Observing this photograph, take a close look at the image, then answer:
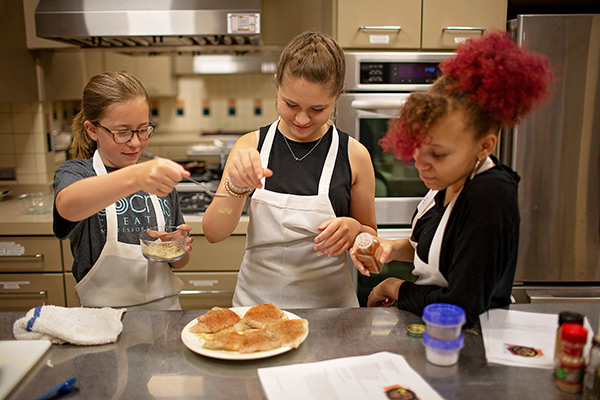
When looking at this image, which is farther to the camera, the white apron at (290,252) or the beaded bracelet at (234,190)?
the white apron at (290,252)

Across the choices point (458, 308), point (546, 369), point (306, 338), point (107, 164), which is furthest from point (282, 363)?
point (107, 164)

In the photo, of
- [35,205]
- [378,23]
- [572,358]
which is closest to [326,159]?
[572,358]

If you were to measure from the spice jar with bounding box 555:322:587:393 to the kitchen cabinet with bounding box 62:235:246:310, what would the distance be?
174 cm

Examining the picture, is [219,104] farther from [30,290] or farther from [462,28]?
[462,28]

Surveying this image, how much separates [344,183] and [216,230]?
0.38 metres

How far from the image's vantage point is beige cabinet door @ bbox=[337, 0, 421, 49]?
7.24 feet

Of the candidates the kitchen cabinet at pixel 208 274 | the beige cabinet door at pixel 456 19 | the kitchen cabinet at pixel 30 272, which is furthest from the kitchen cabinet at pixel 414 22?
the kitchen cabinet at pixel 30 272

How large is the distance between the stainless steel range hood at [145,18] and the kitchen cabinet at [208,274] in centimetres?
96

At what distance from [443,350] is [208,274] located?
1714mm

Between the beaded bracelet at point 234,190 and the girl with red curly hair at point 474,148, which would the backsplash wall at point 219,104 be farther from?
the girl with red curly hair at point 474,148

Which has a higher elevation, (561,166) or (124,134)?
(124,134)

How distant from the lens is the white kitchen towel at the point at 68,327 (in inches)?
41.5

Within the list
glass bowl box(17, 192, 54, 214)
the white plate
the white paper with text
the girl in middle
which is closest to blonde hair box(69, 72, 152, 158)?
the girl in middle

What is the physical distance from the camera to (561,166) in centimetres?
219
